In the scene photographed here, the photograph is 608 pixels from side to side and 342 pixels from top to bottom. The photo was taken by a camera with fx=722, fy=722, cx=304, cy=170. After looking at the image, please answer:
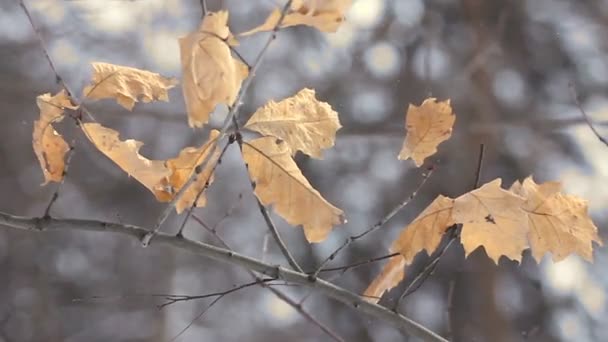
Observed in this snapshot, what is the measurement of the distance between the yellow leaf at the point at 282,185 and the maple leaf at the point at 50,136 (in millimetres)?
66

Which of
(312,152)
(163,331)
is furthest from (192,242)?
(163,331)

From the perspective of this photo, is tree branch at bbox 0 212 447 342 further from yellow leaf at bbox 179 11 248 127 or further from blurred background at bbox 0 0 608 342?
blurred background at bbox 0 0 608 342

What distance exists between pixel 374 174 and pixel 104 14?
1.09 ft

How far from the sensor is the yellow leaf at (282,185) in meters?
0.26

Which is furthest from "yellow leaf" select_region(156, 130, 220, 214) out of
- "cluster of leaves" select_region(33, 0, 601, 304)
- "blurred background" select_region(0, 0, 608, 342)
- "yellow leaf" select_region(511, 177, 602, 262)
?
"blurred background" select_region(0, 0, 608, 342)

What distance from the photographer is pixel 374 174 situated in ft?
2.57

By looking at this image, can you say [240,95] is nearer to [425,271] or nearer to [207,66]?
[207,66]

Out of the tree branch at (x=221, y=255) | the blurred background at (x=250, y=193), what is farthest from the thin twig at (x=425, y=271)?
the blurred background at (x=250, y=193)

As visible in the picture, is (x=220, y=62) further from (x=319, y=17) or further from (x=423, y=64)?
(x=423, y=64)

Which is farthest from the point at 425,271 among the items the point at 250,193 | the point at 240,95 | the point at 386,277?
the point at 250,193

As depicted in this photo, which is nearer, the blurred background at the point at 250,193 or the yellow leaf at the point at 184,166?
the yellow leaf at the point at 184,166

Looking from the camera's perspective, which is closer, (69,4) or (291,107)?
(291,107)

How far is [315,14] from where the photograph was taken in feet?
0.69

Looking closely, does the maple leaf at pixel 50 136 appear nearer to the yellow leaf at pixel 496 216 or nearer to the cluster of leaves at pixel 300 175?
the cluster of leaves at pixel 300 175
